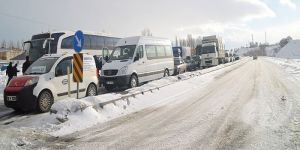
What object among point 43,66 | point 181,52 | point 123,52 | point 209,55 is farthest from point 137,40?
point 181,52

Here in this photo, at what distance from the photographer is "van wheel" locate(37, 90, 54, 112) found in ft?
33.3

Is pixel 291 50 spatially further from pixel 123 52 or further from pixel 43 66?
pixel 43 66

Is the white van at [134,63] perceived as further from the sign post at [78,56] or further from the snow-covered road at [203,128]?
the snow-covered road at [203,128]

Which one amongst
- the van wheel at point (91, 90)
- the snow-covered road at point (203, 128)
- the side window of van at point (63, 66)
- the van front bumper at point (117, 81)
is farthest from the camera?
the van front bumper at point (117, 81)

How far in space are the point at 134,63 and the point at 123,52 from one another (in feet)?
3.59

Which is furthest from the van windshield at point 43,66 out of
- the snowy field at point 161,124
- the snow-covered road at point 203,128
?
the snow-covered road at point 203,128

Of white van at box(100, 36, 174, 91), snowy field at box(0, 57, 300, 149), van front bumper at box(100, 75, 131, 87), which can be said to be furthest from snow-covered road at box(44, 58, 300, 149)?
white van at box(100, 36, 174, 91)

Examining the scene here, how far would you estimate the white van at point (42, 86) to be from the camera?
9898 millimetres

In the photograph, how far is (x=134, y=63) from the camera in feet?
51.5

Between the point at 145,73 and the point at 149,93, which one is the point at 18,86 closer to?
the point at 149,93

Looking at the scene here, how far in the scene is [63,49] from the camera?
2192cm

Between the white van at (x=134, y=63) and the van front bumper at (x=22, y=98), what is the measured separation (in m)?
5.58

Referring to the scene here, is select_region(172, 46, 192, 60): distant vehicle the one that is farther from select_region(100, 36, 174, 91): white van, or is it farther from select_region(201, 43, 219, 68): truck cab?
select_region(100, 36, 174, 91): white van

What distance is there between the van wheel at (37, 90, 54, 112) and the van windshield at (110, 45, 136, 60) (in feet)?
20.1
